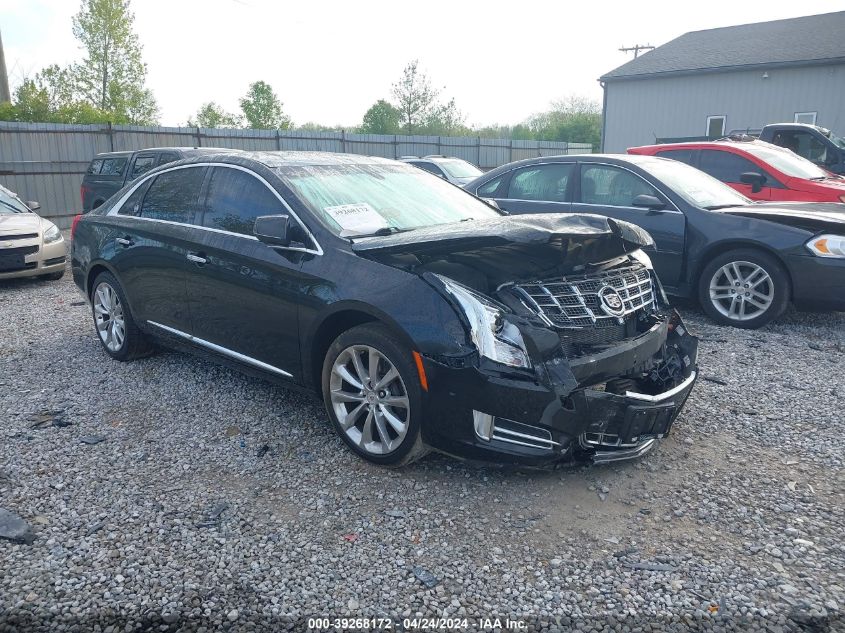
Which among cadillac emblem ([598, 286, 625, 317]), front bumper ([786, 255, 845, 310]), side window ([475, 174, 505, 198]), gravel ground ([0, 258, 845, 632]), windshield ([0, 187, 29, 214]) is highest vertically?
side window ([475, 174, 505, 198])

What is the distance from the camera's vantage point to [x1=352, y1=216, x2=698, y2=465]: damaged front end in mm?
3248

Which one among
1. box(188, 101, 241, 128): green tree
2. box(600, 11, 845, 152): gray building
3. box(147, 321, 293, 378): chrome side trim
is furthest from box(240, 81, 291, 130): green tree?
box(147, 321, 293, 378): chrome side trim

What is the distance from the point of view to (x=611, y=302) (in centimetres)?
367

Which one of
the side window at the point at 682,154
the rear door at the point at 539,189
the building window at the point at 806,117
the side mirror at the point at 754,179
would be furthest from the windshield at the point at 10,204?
the building window at the point at 806,117

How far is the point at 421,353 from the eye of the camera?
11.1 feet

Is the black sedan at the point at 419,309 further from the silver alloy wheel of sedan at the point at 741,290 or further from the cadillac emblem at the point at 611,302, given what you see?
the silver alloy wheel of sedan at the point at 741,290

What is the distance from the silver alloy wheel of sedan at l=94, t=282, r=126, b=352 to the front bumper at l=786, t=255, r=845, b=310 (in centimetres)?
582

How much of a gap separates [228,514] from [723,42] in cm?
3046

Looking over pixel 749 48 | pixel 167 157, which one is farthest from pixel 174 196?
pixel 749 48

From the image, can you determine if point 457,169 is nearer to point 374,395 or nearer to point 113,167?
point 113,167

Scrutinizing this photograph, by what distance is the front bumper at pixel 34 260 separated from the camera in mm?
8820

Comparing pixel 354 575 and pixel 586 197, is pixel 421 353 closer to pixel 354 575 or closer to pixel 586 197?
pixel 354 575

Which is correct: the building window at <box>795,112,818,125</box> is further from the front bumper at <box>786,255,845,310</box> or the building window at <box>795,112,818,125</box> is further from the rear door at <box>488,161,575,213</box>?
the front bumper at <box>786,255,845,310</box>

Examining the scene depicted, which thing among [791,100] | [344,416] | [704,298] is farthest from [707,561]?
[791,100]
